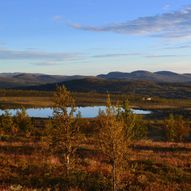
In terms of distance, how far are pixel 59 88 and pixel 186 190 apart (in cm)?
919

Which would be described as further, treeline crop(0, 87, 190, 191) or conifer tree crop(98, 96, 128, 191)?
treeline crop(0, 87, 190, 191)

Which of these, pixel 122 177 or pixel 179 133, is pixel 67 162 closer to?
pixel 122 177

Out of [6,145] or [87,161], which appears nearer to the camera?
[87,161]

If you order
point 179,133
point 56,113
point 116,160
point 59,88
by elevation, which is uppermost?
point 59,88

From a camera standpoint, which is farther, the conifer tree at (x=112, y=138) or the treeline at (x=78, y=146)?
the treeline at (x=78, y=146)

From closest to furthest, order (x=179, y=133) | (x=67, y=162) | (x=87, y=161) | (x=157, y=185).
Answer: (x=157, y=185)
(x=67, y=162)
(x=87, y=161)
(x=179, y=133)

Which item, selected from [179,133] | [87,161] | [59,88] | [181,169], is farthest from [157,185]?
[179,133]

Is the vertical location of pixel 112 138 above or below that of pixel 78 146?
Answer: above

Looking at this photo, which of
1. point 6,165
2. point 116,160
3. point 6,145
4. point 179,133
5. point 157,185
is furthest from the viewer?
point 179,133

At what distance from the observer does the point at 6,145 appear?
32406mm

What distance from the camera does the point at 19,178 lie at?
71.2 ft

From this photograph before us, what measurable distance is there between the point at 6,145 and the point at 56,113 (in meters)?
10.5

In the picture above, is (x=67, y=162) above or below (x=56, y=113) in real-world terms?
below

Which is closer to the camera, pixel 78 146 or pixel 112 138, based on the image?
pixel 112 138
